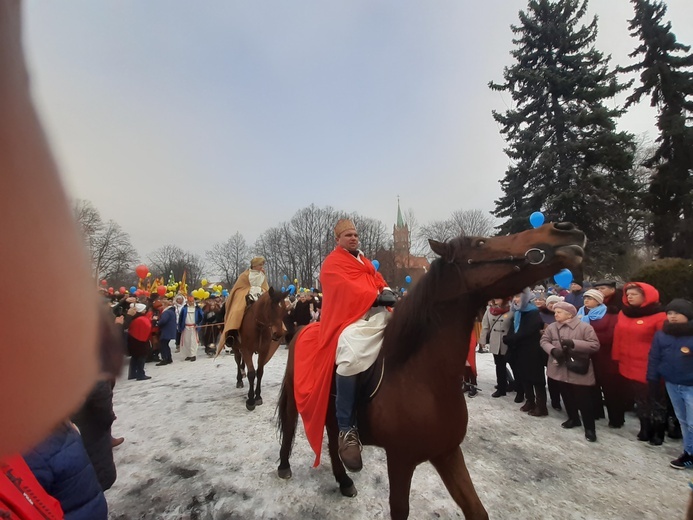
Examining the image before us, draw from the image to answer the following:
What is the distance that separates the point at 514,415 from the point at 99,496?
6162 mm

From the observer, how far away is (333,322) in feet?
11.1

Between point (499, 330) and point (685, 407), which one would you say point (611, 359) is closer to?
point (685, 407)

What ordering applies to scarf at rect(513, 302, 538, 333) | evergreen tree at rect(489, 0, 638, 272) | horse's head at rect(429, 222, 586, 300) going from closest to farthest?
horse's head at rect(429, 222, 586, 300), scarf at rect(513, 302, 538, 333), evergreen tree at rect(489, 0, 638, 272)

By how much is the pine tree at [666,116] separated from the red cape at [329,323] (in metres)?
21.2

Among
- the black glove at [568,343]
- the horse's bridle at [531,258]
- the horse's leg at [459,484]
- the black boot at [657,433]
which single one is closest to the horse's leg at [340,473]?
the horse's leg at [459,484]

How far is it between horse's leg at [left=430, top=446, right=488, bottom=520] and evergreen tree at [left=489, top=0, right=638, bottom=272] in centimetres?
1771

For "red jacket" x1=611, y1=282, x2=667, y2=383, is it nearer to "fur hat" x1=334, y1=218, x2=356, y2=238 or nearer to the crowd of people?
the crowd of people

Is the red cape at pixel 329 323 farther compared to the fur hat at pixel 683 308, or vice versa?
the fur hat at pixel 683 308

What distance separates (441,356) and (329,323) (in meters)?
1.15

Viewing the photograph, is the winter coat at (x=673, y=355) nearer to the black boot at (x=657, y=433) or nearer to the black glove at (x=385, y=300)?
the black boot at (x=657, y=433)

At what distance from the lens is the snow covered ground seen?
360cm

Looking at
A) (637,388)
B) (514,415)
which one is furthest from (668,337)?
(514,415)

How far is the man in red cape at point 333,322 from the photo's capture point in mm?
3271

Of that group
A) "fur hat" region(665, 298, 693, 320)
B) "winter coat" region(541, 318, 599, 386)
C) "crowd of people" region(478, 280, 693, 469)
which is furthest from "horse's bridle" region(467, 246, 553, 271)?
"winter coat" region(541, 318, 599, 386)
